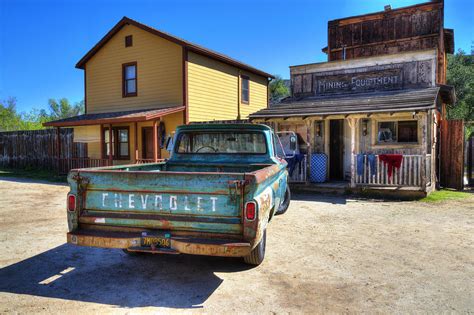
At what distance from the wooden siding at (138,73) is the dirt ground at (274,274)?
407 inches

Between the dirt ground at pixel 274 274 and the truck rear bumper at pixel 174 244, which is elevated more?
the truck rear bumper at pixel 174 244

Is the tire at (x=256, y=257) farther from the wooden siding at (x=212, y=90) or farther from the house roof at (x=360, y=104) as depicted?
the wooden siding at (x=212, y=90)

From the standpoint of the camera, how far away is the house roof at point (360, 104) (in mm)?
10805

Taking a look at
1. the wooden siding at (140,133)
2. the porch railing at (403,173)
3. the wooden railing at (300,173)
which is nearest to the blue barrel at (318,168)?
the wooden railing at (300,173)

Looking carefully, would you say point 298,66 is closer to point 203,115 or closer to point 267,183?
point 203,115

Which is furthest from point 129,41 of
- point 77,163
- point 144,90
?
point 77,163

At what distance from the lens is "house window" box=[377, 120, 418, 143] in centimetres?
1195

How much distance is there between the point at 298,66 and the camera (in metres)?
15.4

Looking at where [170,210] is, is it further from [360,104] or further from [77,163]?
[77,163]

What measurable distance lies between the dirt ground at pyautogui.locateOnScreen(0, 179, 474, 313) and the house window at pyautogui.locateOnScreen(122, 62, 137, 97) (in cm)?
1150

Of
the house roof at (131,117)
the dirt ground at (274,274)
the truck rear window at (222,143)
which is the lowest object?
the dirt ground at (274,274)

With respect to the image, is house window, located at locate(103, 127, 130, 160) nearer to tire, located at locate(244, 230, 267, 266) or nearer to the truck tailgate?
the truck tailgate

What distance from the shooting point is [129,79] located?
1816cm

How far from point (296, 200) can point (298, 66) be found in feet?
23.1
